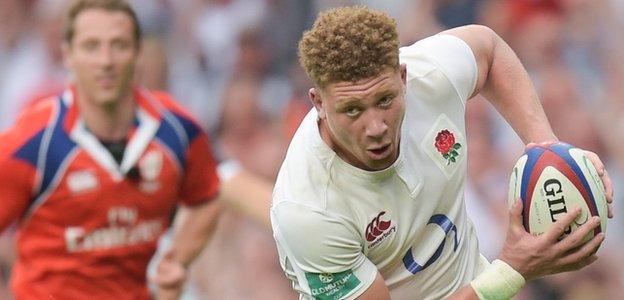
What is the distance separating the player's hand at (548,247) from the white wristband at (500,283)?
0.08ft

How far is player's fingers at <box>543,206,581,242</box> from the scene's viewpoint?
4.49 meters

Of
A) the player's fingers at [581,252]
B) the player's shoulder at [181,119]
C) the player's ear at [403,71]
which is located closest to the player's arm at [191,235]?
the player's shoulder at [181,119]

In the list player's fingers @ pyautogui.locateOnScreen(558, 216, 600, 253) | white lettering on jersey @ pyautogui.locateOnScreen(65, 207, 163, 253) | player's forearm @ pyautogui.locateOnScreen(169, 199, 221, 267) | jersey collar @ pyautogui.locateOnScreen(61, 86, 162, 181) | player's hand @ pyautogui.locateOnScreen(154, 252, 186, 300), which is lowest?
player's hand @ pyautogui.locateOnScreen(154, 252, 186, 300)

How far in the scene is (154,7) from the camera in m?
10.8

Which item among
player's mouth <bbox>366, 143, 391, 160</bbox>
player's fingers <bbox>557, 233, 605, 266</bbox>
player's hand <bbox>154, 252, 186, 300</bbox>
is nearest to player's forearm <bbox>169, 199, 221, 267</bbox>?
player's hand <bbox>154, 252, 186, 300</bbox>

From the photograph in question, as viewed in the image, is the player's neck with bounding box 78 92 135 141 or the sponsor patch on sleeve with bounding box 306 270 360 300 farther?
the player's neck with bounding box 78 92 135 141

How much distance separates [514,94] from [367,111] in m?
0.90

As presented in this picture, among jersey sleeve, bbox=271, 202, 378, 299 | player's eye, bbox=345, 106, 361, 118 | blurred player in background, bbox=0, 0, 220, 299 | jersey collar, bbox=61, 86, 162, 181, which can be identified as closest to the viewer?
player's eye, bbox=345, 106, 361, 118

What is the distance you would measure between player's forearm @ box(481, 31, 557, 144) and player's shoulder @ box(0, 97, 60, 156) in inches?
84.8

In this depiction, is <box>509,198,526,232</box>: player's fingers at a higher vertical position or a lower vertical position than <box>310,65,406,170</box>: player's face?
lower

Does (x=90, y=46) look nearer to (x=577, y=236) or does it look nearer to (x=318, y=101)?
(x=318, y=101)

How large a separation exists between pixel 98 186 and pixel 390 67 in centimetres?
243

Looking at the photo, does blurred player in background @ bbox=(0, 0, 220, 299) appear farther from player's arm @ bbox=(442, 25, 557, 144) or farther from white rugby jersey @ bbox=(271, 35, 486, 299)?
player's arm @ bbox=(442, 25, 557, 144)

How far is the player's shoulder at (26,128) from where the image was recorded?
6.23 m
